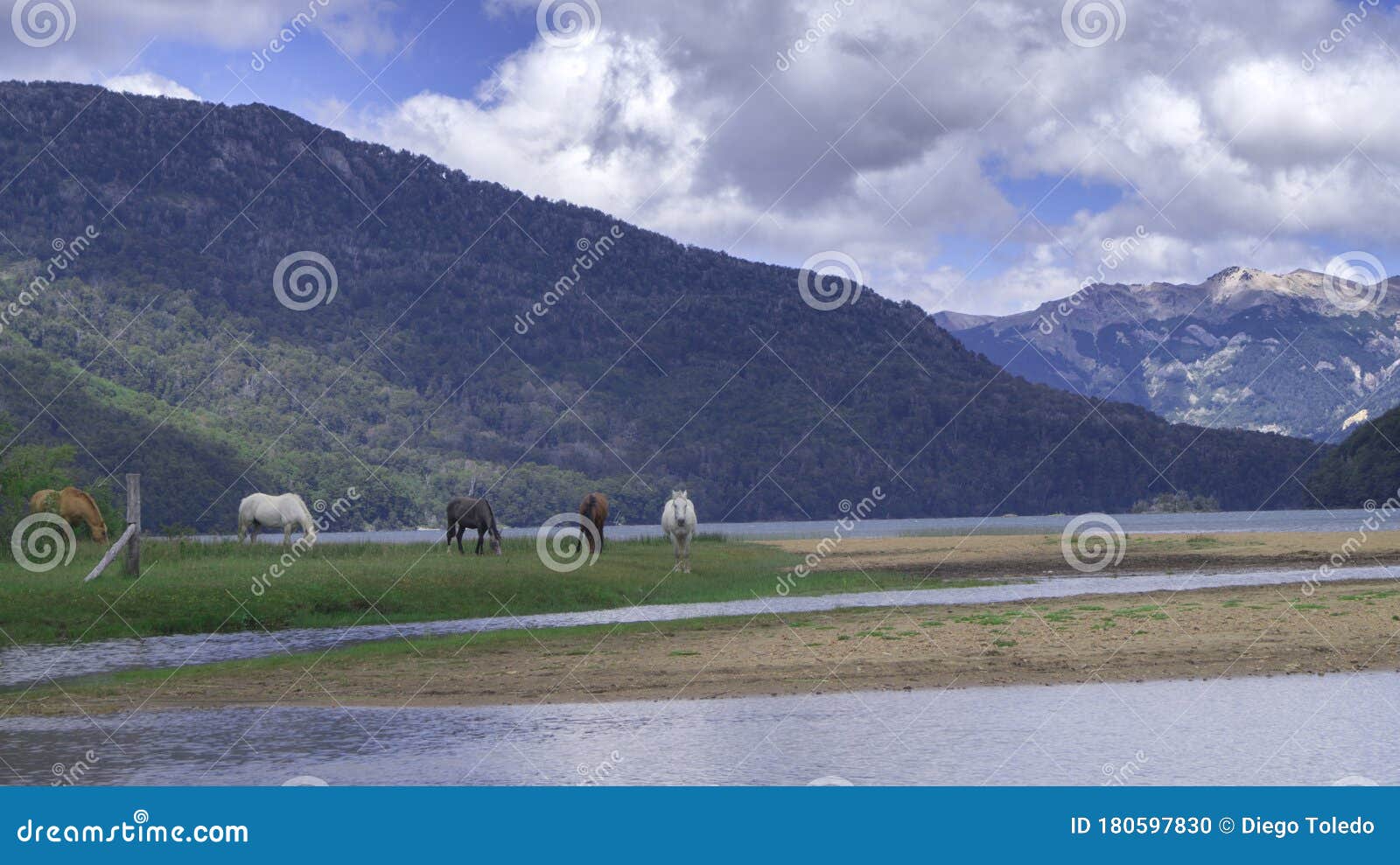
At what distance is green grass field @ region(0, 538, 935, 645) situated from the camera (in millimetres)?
28672

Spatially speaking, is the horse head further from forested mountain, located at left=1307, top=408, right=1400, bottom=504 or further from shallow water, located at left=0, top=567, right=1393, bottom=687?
forested mountain, located at left=1307, top=408, right=1400, bottom=504

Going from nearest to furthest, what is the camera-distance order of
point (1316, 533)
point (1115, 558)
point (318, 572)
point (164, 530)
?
point (318, 572) → point (164, 530) → point (1115, 558) → point (1316, 533)

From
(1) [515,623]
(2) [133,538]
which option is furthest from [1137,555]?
(2) [133,538]

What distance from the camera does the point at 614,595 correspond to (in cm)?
3628

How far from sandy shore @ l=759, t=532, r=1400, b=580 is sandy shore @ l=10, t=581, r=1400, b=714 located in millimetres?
20555

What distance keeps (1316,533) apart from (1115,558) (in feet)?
88.4

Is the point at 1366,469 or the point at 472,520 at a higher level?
the point at 1366,469

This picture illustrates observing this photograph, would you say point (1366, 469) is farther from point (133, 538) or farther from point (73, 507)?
point (133, 538)

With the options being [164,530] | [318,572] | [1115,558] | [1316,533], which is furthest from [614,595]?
[1316,533]

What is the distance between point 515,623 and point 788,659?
9580 mm

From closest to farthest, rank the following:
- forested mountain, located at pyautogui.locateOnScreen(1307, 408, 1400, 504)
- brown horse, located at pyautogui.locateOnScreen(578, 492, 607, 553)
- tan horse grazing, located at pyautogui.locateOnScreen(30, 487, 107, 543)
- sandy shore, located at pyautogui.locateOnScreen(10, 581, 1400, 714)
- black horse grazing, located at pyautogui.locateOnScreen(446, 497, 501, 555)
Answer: sandy shore, located at pyautogui.locateOnScreen(10, 581, 1400, 714) < tan horse grazing, located at pyautogui.locateOnScreen(30, 487, 107, 543) < black horse grazing, located at pyautogui.locateOnScreen(446, 497, 501, 555) < brown horse, located at pyautogui.locateOnScreen(578, 492, 607, 553) < forested mountain, located at pyautogui.locateOnScreen(1307, 408, 1400, 504)

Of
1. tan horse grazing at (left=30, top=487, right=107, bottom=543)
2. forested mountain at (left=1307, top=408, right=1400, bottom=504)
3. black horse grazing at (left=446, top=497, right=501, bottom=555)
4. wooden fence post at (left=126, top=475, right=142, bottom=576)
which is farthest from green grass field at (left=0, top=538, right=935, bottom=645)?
forested mountain at (left=1307, top=408, right=1400, bottom=504)

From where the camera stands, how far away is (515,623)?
102 feet

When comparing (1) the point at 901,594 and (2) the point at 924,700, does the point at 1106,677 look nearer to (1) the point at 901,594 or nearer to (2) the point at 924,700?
(2) the point at 924,700
